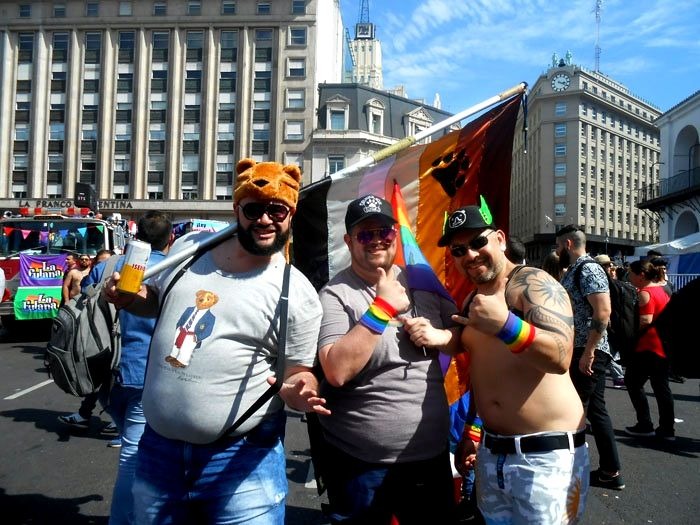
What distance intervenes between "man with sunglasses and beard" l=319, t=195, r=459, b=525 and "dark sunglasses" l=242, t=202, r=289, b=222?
344 millimetres

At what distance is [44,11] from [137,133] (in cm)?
1248

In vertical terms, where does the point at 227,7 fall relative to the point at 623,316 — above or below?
above

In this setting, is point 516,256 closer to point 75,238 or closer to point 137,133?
point 75,238

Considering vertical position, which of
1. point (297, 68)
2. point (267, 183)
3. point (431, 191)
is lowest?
point (267, 183)

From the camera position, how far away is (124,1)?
4291 cm

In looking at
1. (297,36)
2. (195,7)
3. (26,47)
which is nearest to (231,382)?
(297,36)

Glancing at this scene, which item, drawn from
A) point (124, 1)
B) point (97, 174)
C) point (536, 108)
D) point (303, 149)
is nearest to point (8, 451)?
point (303, 149)

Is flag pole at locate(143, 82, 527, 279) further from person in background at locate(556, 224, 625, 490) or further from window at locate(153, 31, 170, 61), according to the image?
window at locate(153, 31, 170, 61)

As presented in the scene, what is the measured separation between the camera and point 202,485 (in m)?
1.91

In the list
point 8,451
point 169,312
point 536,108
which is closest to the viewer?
point 169,312

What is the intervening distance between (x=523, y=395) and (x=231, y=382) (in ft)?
3.58

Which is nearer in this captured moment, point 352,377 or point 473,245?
point 352,377

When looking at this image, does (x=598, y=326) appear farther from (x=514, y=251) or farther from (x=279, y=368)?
(x=279, y=368)

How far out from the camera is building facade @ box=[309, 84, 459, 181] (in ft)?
140
